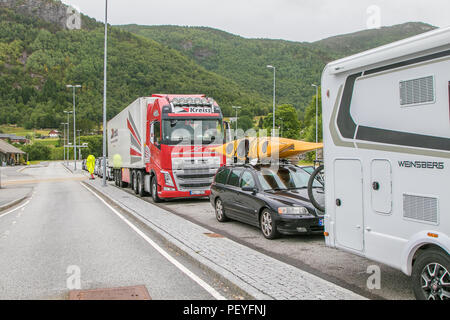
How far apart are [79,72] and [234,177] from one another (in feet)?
393

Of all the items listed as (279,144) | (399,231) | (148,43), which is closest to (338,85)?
(399,231)

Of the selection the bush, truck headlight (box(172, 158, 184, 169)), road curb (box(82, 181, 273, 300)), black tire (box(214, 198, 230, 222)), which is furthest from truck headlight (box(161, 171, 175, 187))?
the bush

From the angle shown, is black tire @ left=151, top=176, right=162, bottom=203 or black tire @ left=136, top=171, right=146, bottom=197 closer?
black tire @ left=151, top=176, right=162, bottom=203

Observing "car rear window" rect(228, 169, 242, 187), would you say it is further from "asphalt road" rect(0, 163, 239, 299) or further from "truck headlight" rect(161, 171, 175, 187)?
"truck headlight" rect(161, 171, 175, 187)

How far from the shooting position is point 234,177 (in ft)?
37.0

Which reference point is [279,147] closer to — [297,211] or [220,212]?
[220,212]

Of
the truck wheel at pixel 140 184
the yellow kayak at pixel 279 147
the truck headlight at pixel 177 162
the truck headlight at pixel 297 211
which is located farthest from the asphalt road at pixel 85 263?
the truck wheel at pixel 140 184

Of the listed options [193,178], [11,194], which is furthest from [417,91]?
[11,194]

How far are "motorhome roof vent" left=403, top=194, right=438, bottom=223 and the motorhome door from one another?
732mm

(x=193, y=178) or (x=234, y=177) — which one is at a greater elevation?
(x=234, y=177)

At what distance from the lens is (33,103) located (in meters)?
147

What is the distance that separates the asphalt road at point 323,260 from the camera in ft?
18.7

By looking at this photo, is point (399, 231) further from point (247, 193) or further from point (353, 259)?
point (247, 193)

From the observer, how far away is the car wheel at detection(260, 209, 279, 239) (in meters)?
8.96
